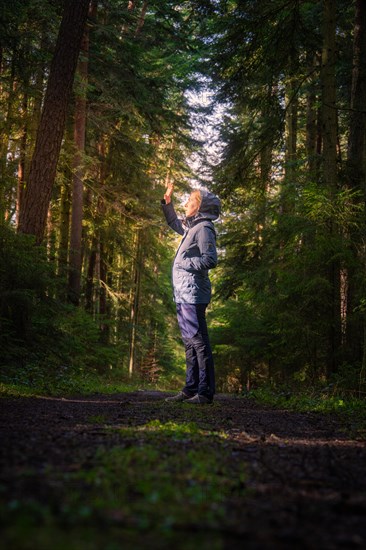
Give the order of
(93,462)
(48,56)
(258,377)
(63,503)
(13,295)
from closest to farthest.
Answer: (63,503) < (93,462) < (13,295) < (48,56) < (258,377)

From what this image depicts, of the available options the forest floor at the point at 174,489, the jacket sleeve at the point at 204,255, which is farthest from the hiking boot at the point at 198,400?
the forest floor at the point at 174,489

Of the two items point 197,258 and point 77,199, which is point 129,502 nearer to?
point 197,258

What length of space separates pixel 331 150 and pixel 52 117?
579 cm

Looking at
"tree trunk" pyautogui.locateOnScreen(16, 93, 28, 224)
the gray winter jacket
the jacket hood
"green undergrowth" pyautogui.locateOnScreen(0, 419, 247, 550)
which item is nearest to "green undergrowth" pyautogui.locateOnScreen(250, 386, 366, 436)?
the gray winter jacket

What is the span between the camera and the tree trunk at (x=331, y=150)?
8711 millimetres

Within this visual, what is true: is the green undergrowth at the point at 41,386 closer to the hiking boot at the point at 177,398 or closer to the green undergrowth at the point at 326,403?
the hiking boot at the point at 177,398

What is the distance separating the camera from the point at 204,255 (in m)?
6.66

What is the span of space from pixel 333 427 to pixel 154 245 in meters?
19.2

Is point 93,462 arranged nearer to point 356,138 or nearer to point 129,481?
point 129,481

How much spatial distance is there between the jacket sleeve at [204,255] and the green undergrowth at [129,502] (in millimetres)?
3979

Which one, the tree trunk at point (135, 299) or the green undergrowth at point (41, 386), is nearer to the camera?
the green undergrowth at point (41, 386)

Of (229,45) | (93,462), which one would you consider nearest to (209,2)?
(229,45)

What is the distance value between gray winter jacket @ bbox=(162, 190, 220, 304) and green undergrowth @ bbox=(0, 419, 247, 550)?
4006mm

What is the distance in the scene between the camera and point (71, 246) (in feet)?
50.9
